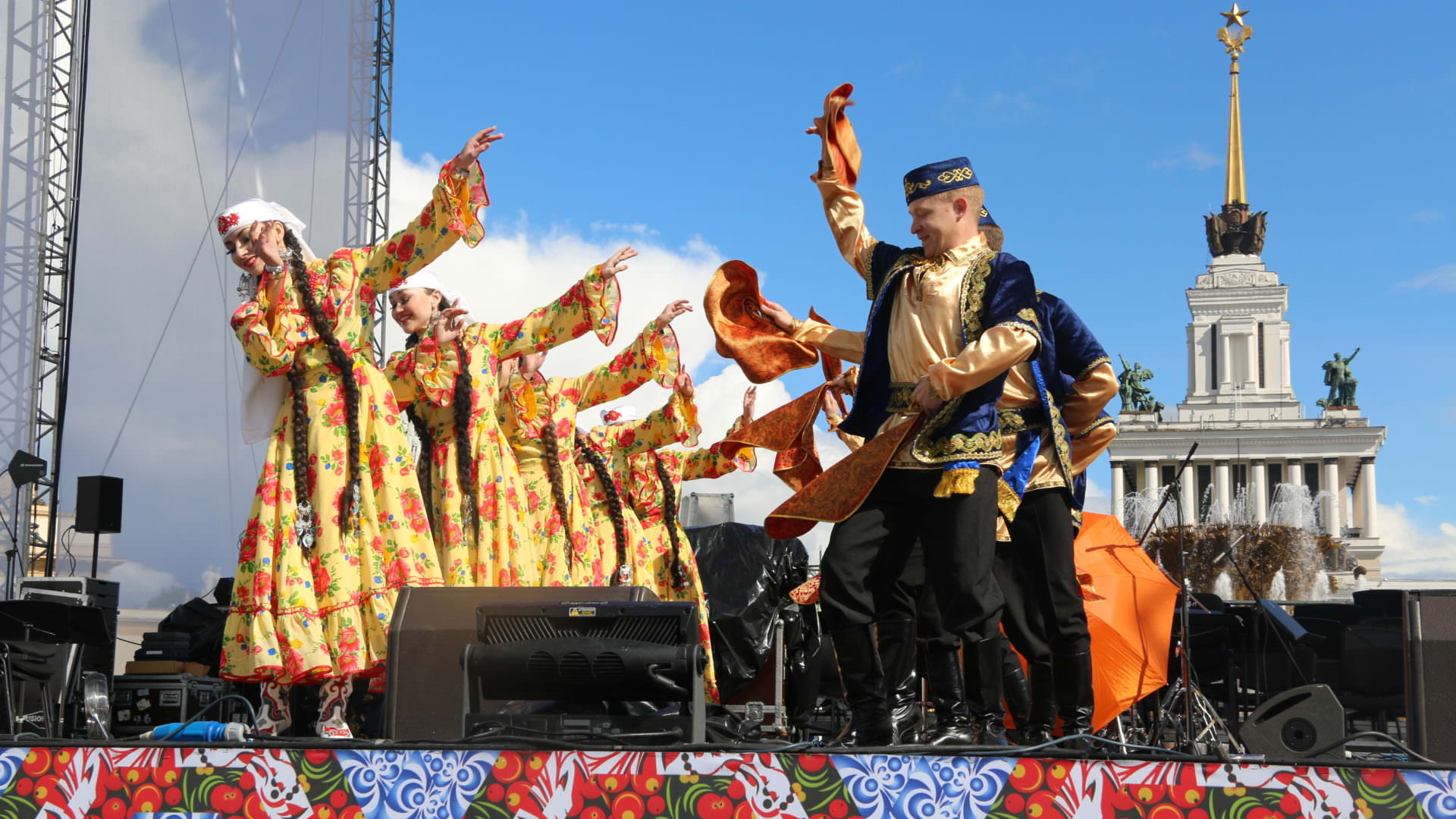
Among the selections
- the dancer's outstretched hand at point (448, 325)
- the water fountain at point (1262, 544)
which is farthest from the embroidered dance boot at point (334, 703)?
the water fountain at point (1262, 544)

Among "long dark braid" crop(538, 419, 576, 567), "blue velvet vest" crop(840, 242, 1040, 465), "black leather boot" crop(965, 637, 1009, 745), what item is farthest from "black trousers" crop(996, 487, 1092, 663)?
"long dark braid" crop(538, 419, 576, 567)

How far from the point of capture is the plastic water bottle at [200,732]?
286 cm

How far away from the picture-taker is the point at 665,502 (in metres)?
8.88

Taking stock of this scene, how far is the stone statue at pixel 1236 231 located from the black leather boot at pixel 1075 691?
3291 inches

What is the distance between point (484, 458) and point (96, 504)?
12.8 feet

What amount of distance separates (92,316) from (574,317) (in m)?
5.66

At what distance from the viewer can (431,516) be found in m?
5.77

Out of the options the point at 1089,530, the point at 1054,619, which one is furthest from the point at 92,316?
the point at 1054,619

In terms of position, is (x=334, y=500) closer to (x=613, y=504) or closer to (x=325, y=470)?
(x=325, y=470)

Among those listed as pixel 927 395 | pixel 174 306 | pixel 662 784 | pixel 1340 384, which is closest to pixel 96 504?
pixel 174 306

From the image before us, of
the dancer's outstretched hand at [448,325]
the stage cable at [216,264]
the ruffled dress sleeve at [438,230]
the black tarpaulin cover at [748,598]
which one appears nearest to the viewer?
the ruffled dress sleeve at [438,230]

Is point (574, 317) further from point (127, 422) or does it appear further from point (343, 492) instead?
point (127, 422)

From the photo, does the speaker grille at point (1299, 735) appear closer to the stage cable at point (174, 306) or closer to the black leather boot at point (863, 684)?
the black leather boot at point (863, 684)

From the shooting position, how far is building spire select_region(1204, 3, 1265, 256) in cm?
7875
